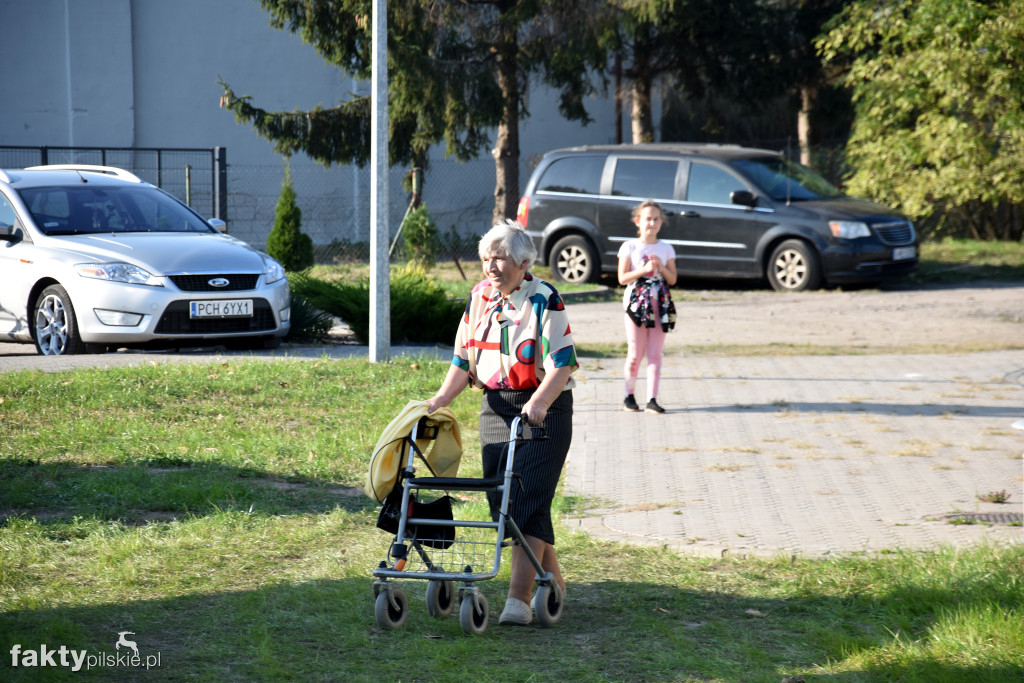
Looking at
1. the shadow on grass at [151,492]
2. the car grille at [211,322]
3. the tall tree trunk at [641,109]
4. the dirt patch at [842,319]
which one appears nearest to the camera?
the shadow on grass at [151,492]

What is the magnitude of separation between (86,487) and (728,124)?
1013 inches

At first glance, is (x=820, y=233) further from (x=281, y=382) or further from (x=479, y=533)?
(x=479, y=533)

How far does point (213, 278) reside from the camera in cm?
1037

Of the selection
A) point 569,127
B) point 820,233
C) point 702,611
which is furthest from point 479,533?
point 569,127

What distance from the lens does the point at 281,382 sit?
29.6ft

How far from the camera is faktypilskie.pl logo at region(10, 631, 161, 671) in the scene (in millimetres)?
3871

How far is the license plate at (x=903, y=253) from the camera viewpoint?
1697 centimetres

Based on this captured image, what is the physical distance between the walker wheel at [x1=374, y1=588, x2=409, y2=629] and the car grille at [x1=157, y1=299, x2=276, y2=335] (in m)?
6.51

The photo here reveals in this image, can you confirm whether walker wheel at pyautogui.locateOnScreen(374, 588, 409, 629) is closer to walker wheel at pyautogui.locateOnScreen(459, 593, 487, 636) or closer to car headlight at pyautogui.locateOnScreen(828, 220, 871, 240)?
walker wheel at pyautogui.locateOnScreen(459, 593, 487, 636)

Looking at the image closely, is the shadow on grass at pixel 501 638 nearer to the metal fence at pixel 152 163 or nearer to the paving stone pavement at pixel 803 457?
the paving stone pavement at pixel 803 457

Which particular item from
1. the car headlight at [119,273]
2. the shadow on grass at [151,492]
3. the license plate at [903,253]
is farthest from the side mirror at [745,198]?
the shadow on grass at [151,492]

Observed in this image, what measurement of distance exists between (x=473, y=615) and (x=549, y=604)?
0.37 metres

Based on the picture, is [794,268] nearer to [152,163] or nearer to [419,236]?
[419,236]

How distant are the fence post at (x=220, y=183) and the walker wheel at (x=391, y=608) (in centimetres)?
1281
